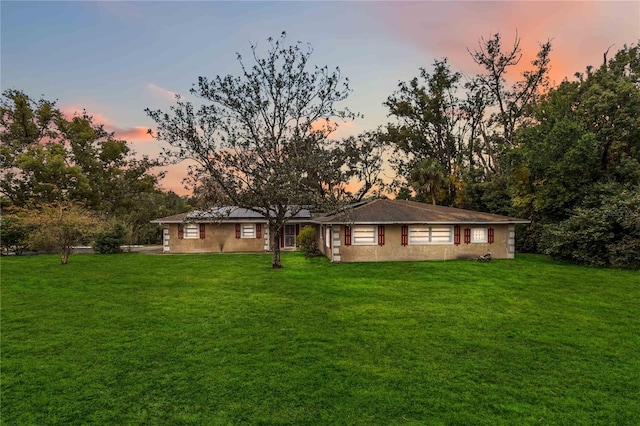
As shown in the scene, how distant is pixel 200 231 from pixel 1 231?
13.5 metres

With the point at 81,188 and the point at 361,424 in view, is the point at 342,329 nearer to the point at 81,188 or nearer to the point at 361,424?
the point at 361,424

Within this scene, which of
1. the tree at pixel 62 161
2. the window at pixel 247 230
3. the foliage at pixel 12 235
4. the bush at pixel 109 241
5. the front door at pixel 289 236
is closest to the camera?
the foliage at pixel 12 235

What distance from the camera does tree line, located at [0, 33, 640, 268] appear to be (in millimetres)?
16688

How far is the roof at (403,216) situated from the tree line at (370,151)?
142cm

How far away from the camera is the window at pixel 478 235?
2017 centimetres

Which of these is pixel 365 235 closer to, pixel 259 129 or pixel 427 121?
pixel 259 129

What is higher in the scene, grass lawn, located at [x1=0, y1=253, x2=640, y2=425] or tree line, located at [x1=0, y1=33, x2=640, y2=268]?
tree line, located at [x1=0, y1=33, x2=640, y2=268]

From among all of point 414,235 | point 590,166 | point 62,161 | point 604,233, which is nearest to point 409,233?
point 414,235

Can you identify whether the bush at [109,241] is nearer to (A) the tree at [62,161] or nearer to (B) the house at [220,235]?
(B) the house at [220,235]

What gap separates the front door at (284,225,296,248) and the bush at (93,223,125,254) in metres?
12.2

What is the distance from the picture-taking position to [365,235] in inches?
764

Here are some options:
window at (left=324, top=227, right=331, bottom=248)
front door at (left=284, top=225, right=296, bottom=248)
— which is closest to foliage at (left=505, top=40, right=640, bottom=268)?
window at (left=324, top=227, right=331, bottom=248)

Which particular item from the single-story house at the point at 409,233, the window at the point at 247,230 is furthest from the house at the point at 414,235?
the window at the point at 247,230

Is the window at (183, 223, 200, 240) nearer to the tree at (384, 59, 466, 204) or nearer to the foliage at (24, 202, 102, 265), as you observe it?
the foliage at (24, 202, 102, 265)
